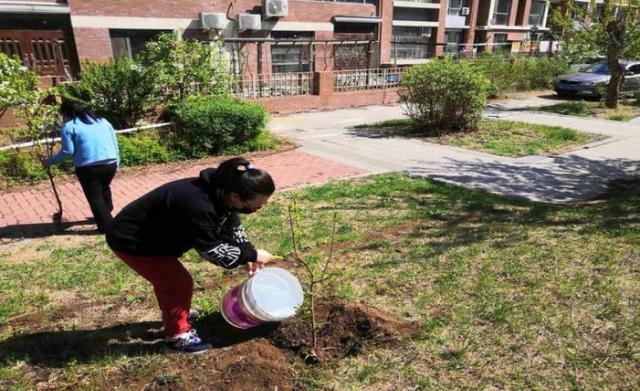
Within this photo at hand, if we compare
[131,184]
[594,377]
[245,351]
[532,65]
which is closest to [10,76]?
[131,184]

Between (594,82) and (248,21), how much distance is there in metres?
14.0

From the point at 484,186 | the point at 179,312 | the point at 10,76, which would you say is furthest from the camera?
the point at 484,186

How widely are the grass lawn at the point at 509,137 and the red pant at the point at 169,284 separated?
798 centimetres

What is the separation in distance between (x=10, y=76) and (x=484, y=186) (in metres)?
6.43

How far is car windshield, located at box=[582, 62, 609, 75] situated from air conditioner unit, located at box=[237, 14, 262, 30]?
13.9 meters

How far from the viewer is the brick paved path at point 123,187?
18.8 feet

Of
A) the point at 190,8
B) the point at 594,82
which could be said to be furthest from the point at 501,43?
the point at 190,8

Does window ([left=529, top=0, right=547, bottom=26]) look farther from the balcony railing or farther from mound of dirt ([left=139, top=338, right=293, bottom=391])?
mound of dirt ([left=139, top=338, right=293, bottom=391])

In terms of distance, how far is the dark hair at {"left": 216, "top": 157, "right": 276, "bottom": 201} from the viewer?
7.67 feet

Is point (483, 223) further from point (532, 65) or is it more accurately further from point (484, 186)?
point (532, 65)

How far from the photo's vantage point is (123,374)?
2809 millimetres

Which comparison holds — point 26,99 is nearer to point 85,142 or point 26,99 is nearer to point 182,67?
point 85,142

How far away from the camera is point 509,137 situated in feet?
35.9

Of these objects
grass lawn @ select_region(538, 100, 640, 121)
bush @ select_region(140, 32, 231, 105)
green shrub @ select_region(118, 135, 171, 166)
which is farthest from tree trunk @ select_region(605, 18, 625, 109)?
green shrub @ select_region(118, 135, 171, 166)
